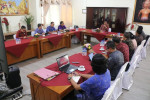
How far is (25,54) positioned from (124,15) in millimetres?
4913

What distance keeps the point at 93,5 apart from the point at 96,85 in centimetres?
674

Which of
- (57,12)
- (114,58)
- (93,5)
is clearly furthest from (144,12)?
(114,58)

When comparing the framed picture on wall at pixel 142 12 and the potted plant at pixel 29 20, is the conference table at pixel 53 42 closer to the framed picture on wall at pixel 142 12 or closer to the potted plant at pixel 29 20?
the potted plant at pixel 29 20

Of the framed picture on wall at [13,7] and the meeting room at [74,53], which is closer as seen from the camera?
the meeting room at [74,53]

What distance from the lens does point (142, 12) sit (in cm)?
605

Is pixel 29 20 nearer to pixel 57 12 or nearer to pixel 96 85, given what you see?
pixel 57 12

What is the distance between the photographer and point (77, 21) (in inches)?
333

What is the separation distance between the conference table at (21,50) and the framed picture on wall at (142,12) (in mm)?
4841

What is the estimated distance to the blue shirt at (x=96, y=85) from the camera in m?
1.54

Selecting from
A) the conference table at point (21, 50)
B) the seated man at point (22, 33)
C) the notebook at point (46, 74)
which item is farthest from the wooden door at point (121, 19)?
the notebook at point (46, 74)

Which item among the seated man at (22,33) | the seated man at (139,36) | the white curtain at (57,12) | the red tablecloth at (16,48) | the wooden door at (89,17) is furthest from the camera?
the wooden door at (89,17)

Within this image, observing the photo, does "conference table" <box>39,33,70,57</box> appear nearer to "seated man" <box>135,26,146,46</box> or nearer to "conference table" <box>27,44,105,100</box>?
"conference table" <box>27,44,105,100</box>

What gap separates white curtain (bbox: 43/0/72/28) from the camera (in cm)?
711

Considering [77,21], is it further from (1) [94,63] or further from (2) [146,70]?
(1) [94,63]
